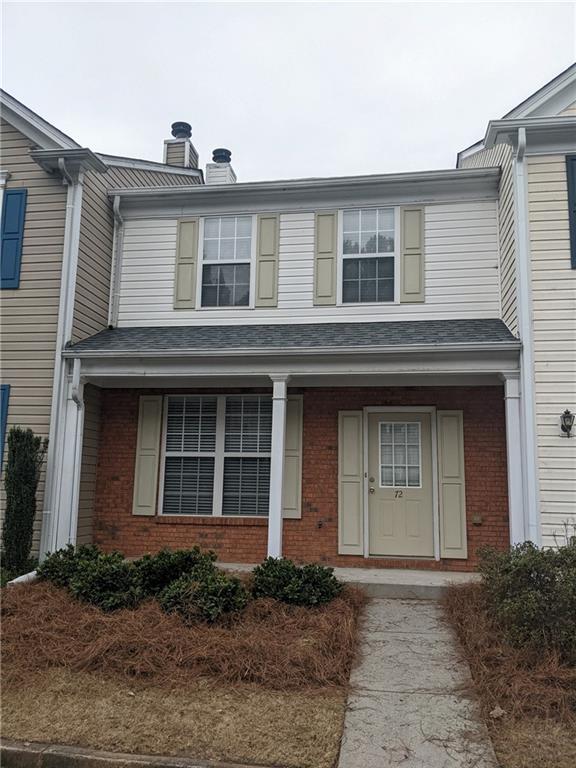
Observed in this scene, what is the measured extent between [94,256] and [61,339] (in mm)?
1433

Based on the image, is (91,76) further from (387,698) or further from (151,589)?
(387,698)

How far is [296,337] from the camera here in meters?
7.82

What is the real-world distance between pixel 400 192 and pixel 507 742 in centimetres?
700

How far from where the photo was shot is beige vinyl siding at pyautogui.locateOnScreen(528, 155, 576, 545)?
655cm

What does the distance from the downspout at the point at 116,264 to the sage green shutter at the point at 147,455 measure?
1.41 metres

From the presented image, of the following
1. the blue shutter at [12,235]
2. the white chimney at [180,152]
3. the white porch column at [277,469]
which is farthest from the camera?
the white chimney at [180,152]

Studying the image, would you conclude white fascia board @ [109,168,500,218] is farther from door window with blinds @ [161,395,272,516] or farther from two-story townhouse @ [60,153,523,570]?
door window with blinds @ [161,395,272,516]

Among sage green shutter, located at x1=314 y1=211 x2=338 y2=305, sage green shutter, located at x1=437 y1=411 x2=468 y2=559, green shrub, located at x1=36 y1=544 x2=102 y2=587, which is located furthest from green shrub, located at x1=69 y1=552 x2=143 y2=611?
sage green shutter, located at x1=314 y1=211 x2=338 y2=305

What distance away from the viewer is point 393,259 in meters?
8.51

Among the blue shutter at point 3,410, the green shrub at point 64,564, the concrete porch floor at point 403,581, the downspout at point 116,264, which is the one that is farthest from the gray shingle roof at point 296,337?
the concrete porch floor at point 403,581

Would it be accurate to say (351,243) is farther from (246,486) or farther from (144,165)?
(144,165)

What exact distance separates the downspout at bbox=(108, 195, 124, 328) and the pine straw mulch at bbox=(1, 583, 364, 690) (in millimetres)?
4583

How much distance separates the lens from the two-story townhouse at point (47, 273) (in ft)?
25.9

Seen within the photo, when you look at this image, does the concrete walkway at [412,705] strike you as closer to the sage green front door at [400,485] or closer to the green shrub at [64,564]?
the sage green front door at [400,485]
